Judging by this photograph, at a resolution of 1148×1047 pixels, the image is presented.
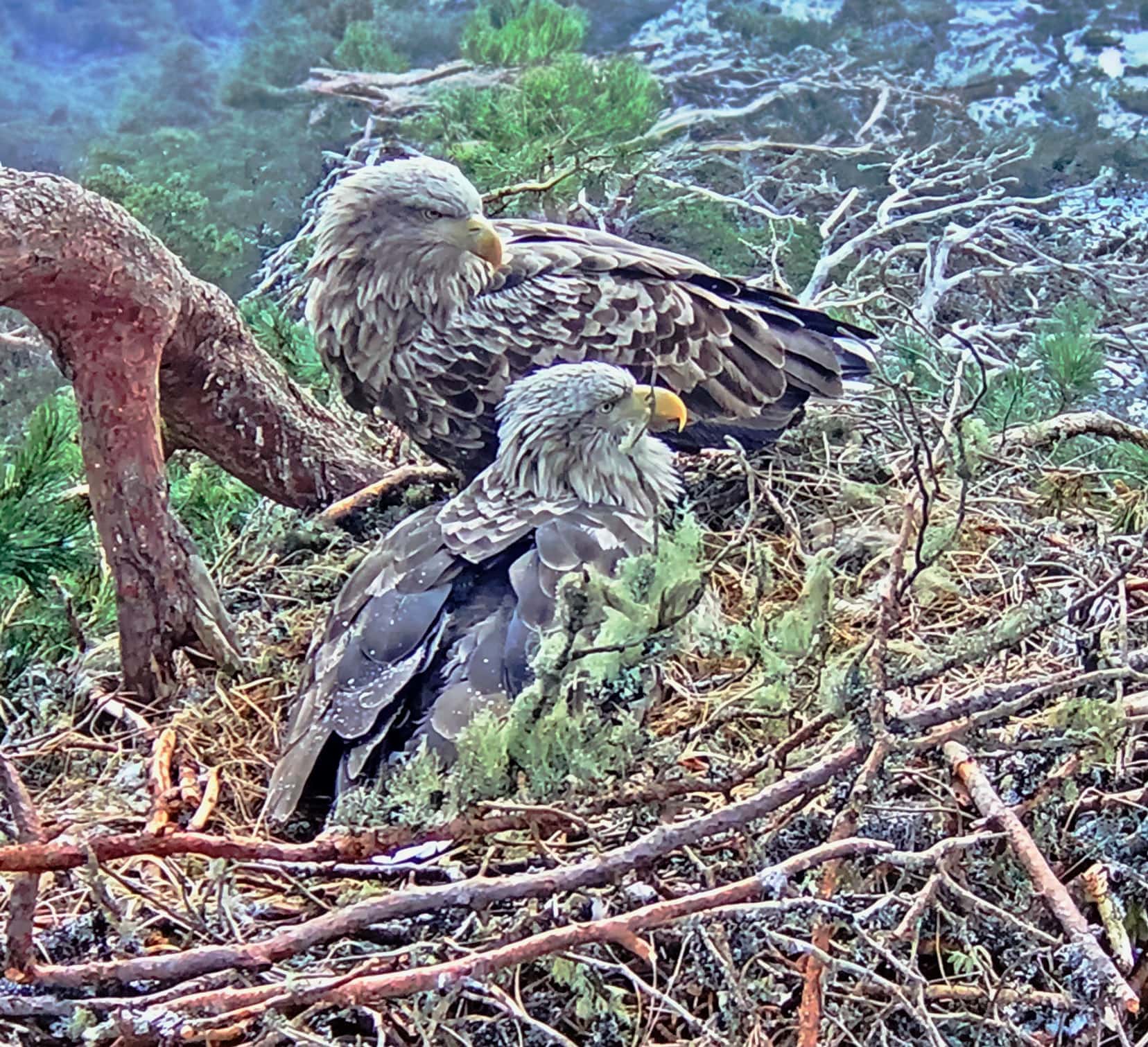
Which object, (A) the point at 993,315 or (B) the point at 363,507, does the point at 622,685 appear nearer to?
(B) the point at 363,507

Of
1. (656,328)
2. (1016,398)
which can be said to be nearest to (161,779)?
(656,328)

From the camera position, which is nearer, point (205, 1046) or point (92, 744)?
point (205, 1046)

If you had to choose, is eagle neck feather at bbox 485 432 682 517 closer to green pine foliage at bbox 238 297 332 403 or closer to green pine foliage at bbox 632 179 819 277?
green pine foliage at bbox 238 297 332 403

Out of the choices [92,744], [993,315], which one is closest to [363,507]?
[92,744]

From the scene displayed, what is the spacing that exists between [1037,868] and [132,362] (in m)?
1.25

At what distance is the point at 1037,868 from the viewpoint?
1092mm

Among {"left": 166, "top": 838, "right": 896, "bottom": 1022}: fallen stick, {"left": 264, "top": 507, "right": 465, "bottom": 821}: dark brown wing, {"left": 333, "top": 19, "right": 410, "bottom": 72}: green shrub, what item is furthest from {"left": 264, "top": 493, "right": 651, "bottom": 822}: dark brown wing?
{"left": 333, "top": 19, "right": 410, "bottom": 72}: green shrub

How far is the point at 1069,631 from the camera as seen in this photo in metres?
1.45

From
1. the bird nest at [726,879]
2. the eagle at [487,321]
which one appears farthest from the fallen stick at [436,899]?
the eagle at [487,321]

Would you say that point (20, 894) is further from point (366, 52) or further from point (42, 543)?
point (366, 52)

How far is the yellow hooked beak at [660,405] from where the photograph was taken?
1.84 metres

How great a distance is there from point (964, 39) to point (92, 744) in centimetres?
282

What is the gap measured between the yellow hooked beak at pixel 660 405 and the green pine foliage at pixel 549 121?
1.22m

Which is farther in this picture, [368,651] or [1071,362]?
[1071,362]
